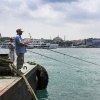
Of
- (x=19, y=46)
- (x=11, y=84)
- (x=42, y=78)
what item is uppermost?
(x=19, y=46)

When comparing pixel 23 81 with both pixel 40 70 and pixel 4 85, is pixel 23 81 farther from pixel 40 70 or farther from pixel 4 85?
pixel 40 70

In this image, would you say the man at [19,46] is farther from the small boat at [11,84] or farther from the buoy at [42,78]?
the buoy at [42,78]

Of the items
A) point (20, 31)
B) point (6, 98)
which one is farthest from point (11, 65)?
point (6, 98)

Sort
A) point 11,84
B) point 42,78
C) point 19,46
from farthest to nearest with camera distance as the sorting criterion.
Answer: point 42,78, point 19,46, point 11,84

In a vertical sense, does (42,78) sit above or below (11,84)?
below

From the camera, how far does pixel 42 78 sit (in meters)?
19.1

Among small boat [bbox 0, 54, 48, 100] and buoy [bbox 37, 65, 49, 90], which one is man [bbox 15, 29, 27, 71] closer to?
small boat [bbox 0, 54, 48, 100]

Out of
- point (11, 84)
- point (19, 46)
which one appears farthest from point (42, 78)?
point (11, 84)

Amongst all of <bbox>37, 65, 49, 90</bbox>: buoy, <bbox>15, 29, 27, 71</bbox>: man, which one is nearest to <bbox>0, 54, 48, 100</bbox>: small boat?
<bbox>15, 29, 27, 71</bbox>: man

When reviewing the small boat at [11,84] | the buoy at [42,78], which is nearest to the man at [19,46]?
the small boat at [11,84]

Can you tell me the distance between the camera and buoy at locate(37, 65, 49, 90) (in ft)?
62.3

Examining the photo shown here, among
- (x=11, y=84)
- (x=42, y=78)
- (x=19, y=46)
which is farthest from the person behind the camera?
(x=42, y=78)

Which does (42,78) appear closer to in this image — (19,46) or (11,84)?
(19,46)

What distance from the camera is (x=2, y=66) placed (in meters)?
12.6
